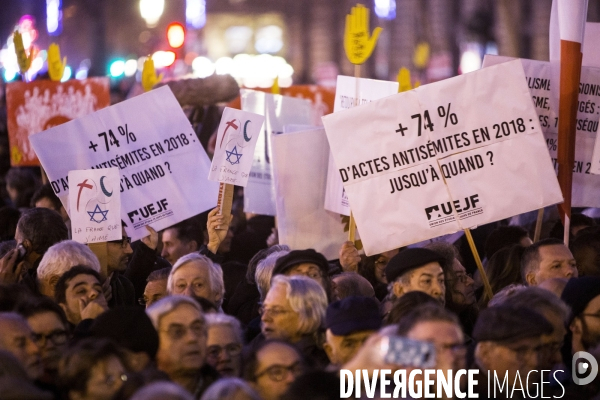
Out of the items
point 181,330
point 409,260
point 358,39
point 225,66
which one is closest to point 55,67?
point 358,39

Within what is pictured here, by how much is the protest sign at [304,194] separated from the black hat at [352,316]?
275cm

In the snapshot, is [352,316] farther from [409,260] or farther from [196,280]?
[196,280]

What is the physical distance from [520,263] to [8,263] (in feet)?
11.0

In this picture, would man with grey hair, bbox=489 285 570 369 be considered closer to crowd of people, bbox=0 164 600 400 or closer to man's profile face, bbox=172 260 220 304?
crowd of people, bbox=0 164 600 400

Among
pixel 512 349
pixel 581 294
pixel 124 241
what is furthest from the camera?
pixel 124 241

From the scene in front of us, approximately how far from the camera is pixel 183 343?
4.39m

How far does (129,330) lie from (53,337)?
0.58 metres

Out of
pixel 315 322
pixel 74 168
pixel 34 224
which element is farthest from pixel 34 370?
pixel 74 168

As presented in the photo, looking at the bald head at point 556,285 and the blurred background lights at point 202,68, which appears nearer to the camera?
the bald head at point 556,285

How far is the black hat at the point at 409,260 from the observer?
18.3 ft

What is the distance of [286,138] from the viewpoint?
7.60m

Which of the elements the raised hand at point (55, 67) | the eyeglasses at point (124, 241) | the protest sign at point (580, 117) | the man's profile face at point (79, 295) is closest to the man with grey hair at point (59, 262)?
the man's profile face at point (79, 295)

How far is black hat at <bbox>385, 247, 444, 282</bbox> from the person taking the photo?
5.57 meters

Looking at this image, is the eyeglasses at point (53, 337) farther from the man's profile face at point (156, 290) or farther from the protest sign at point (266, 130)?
the protest sign at point (266, 130)
